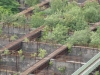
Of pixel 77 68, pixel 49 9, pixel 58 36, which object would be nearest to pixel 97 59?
pixel 77 68

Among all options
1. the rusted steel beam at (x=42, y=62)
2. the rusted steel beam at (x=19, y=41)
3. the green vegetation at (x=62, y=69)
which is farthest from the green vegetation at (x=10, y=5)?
the green vegetation at (x=62, y=69)

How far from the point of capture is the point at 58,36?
35688mm

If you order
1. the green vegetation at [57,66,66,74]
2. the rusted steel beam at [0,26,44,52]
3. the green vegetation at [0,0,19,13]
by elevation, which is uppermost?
the green vegetation at [0,0,19,13]

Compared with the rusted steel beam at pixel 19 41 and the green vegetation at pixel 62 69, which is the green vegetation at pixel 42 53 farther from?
the rusted steel beam at pixel 19 41

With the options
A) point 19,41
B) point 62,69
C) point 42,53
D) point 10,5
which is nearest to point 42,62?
point 62,69


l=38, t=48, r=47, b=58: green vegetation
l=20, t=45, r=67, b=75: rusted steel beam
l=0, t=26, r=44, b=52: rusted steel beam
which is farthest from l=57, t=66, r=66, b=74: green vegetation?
l=0, t=26, r=44, b=52: rusted steel beam

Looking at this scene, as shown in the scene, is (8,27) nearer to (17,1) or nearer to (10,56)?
(10,56)

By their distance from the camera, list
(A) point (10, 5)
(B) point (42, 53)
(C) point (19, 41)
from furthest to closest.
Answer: (A) point (10, 5) < (C) point (19, 41) < (B) point (42, 53)

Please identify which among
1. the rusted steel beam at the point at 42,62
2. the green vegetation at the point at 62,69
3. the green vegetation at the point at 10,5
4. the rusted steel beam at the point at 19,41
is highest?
the green vegetation at the point at 10,5

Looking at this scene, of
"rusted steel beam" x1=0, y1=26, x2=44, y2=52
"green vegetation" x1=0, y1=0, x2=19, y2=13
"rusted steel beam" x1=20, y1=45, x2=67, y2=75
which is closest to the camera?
"rusted steel beam" x1=20, y1=45, x2=67, y2=75

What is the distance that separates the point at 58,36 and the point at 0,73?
6603 millimetres

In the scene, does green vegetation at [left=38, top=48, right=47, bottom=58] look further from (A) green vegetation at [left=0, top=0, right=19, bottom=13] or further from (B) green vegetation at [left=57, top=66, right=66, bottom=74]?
(A) green vegetation at [left=0, top=0, right=19, bottom=13]

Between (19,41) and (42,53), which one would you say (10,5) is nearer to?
(19,41)

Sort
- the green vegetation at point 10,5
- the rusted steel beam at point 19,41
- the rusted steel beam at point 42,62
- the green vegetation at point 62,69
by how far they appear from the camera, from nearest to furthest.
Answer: the rusted steel beam at point 42,62
the green vegetation at point 62,69
the rusted steel beam at point 19,41
the green vegetation at point 10,5
